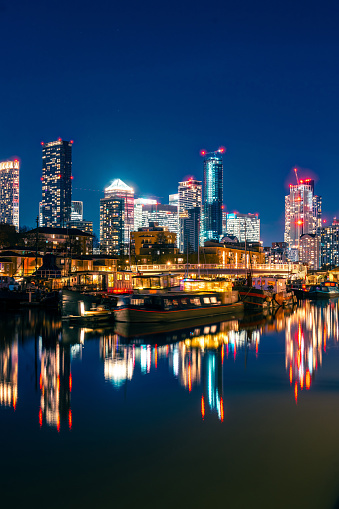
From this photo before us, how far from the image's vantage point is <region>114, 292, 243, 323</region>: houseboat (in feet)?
139

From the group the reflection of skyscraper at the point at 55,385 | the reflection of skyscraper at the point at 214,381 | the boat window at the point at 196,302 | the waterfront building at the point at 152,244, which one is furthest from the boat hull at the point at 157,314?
the waterfront building at the point at 152,244

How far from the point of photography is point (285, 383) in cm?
2534

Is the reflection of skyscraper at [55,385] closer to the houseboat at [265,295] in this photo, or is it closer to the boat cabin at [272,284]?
the houseboat at [265,295]

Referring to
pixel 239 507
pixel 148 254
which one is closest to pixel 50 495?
pixel 239 507

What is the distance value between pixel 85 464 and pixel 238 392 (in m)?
10.2

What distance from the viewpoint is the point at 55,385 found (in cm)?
2459

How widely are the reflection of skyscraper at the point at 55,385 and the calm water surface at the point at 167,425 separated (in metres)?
0.08


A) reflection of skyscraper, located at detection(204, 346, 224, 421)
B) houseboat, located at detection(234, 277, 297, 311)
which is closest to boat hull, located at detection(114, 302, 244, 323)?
reflection of skyscraper, located at detection(204, 346, 224, 421)

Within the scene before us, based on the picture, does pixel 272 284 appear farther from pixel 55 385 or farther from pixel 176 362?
pixel 55 385

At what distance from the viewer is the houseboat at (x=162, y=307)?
139 feet

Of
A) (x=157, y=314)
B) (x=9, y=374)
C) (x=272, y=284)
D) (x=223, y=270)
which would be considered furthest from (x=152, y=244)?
(x=9, y=374)

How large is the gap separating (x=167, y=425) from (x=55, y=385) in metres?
8.20

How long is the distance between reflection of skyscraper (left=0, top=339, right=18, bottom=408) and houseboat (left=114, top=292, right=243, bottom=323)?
10.4 metres

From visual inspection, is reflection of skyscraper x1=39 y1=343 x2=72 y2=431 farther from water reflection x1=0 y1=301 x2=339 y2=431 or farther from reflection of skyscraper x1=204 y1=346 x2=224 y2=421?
reflection of skyscraper x1=204 y1=346 x2=224 y2=421
